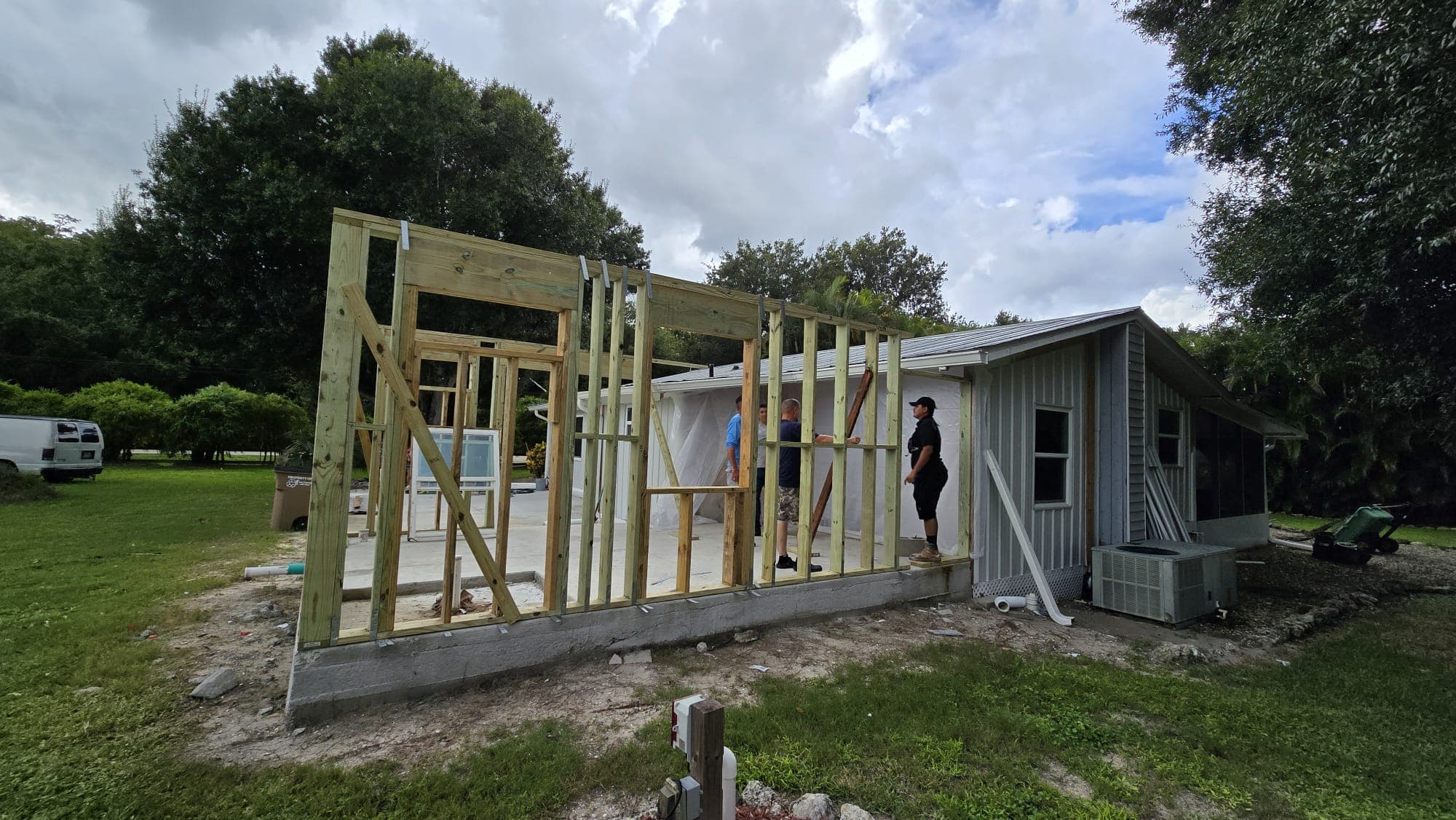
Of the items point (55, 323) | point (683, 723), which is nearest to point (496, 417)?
point (683, 723)

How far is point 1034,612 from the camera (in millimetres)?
5879

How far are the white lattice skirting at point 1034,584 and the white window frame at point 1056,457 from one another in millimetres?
724

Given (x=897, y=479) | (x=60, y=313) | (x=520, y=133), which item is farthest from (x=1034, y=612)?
(x=60, y=313)

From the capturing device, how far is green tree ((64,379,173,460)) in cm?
1794

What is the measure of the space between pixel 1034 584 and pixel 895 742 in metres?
4.23

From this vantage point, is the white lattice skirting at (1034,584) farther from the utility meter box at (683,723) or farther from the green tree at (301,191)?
the green tree at (301,191)

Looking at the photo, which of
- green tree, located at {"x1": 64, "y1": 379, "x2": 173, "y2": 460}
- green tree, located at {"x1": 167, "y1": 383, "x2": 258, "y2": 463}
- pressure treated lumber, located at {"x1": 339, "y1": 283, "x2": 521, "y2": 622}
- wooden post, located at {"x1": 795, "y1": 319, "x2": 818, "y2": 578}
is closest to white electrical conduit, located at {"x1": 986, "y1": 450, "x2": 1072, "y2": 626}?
wooden post, located at {"x1": 795, "y1": 319, "x2": 818, "y2": 578}

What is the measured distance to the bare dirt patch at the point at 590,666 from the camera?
297 cm

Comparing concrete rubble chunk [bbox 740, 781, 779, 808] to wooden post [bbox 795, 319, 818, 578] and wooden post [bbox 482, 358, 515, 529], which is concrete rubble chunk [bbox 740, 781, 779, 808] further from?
wooden post [bbox 482, 358, 515, 529]

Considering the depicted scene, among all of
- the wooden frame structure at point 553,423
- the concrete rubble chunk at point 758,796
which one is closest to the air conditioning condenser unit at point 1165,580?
the wooden frame structure at point 553,423

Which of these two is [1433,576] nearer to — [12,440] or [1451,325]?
[1451,325]

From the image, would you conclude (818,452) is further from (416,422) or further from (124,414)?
(124,414)

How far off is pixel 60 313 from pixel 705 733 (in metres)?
35.4

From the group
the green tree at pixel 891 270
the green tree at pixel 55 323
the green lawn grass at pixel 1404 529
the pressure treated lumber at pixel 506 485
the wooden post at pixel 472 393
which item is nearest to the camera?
the pressure treated lumber at pixel 506 485
